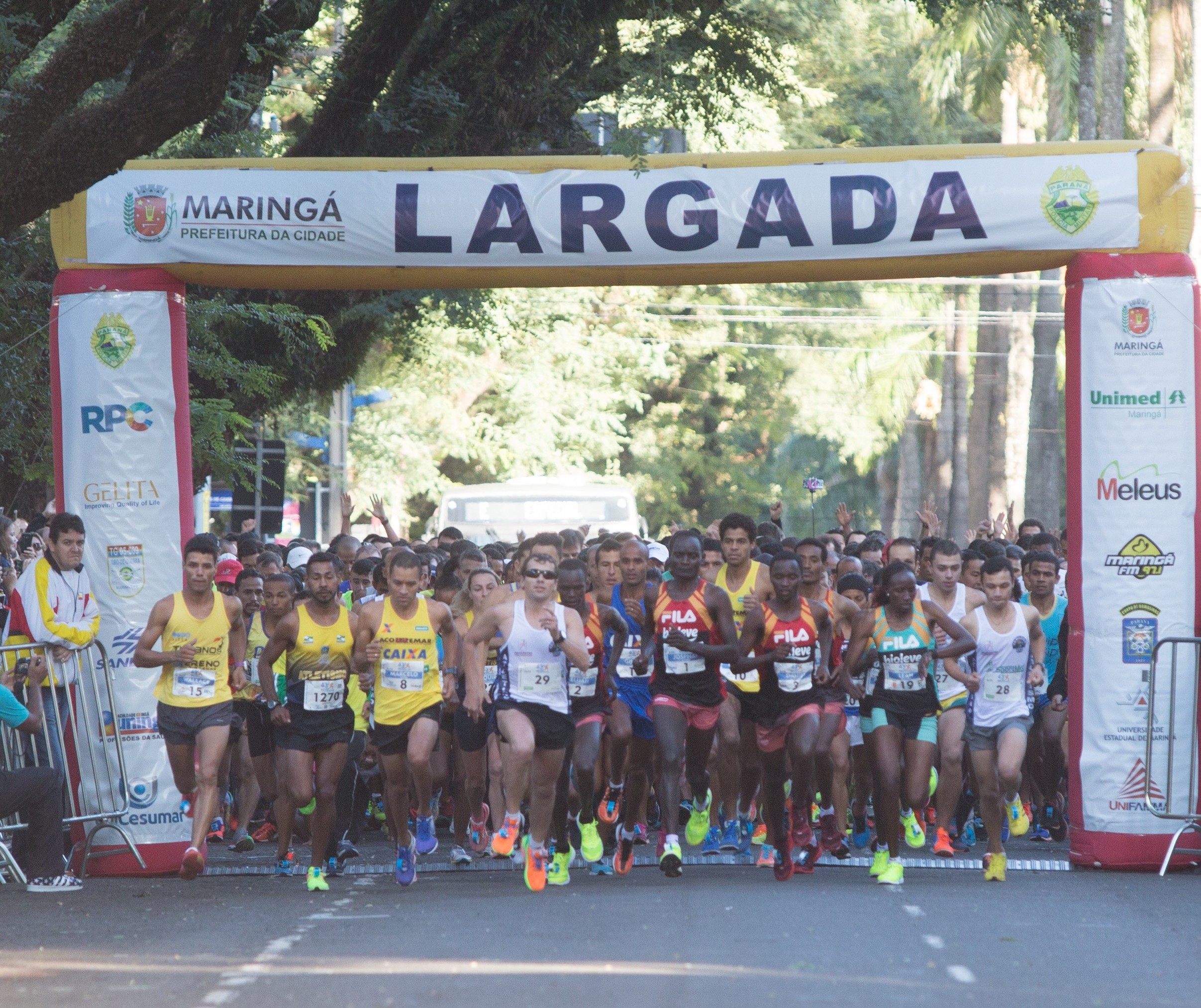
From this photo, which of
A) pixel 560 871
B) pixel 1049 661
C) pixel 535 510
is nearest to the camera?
pixel 560 871

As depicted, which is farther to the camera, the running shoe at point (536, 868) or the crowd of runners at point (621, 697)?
the crowd of runners at point (621, 697)

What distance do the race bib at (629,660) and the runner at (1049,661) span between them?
2.58m

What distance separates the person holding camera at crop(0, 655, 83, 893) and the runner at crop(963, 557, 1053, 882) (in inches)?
196

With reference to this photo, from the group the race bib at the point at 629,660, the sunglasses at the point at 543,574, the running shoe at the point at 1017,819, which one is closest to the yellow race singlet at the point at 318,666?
the sunglasses at the point at 543,574

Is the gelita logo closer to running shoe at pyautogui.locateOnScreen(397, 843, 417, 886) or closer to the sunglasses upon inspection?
the sunglasses

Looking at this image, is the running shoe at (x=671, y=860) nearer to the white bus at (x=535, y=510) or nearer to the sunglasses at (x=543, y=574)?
the sunglasses at (x=543, y=574)

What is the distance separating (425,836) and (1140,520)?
4571mm

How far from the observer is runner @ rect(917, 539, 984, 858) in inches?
416

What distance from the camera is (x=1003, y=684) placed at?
1034 centimetres

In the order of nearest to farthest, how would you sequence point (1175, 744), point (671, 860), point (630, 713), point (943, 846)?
point (671, 860), point (1175, 744), point (630, 713), point (943, 846)

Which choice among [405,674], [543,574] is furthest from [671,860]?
[405,674]

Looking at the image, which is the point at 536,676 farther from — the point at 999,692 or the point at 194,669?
the point at 999,692

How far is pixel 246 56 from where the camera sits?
460 inches

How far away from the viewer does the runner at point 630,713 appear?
10.8 meters
